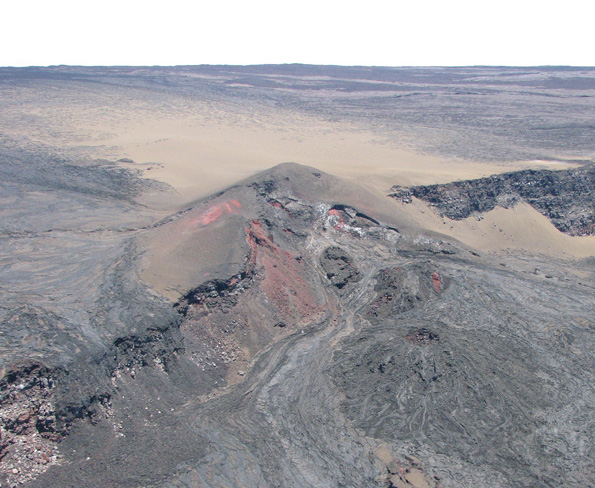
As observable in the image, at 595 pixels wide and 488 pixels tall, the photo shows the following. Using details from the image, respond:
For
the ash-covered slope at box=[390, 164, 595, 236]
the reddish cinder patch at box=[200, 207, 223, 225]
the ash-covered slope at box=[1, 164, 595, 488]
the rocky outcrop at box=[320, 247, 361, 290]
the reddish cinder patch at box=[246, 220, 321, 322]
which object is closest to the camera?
the ash-covered slope at box=[1, 164, 595, 488]

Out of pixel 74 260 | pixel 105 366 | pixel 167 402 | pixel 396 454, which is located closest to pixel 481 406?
pixel 396 454

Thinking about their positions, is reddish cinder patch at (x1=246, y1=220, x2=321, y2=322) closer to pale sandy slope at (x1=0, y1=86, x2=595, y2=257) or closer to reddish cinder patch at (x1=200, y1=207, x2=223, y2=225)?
reddish cinder patch at (x1=200, y1=207, x2=223, y2=225)

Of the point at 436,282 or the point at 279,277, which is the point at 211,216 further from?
the point at 436,282

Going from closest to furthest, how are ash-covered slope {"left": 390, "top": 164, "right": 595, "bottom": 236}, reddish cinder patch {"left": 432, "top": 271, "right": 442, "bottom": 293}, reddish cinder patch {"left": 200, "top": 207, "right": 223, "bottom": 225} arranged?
1. reddish cinder patch {"left": 432, "top": 271, "right": 442, "bottom": 293}
2. reddish cinder patch {"left": 200, "top": 207, "right": 223, "bottom": 225}
3. ash-covered slope {"left": 390, "top": 164, "right": 595, "bottom": 236}

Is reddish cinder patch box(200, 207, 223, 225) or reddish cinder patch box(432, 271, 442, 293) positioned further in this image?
reddish cinder patch box(200, 207, 223, 225)

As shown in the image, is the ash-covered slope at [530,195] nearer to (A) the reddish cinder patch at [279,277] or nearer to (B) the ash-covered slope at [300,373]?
(B) the ash-covered slope at [300,373]

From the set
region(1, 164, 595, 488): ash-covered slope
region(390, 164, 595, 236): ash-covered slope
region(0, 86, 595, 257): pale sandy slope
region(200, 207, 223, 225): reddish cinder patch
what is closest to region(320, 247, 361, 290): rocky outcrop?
region(1, 164, 595, 488): ash-covered slope

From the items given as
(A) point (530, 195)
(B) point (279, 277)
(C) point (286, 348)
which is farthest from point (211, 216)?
(A) point (530, 195)
